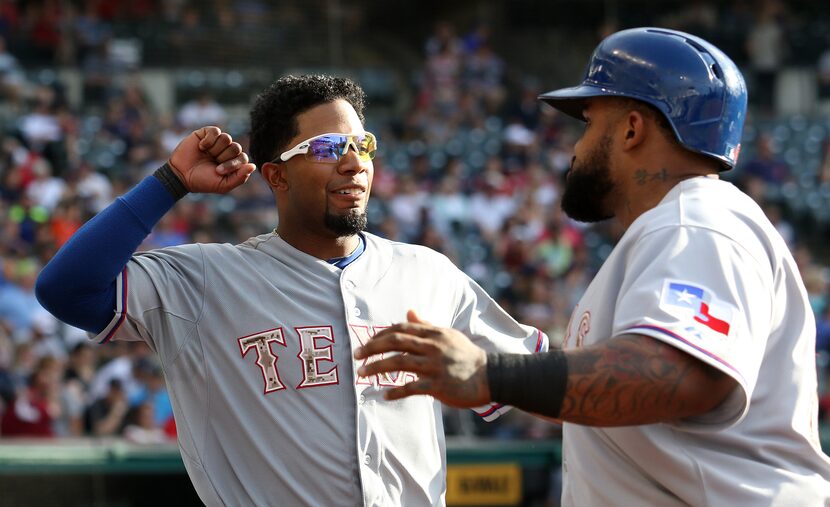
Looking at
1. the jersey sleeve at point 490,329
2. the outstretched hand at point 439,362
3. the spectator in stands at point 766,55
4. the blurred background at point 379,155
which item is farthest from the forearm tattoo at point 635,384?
the spectator in stands at point 766,55

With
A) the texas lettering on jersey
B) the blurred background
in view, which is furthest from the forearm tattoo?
the blurred background

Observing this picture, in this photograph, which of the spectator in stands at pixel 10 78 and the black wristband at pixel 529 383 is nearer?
the black wristband at pixel 529 383

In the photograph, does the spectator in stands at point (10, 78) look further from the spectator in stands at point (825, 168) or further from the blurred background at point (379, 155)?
the spectator in stands at point (825, 168)

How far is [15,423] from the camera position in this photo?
7.96m

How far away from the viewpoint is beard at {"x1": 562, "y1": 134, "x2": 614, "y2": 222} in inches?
111

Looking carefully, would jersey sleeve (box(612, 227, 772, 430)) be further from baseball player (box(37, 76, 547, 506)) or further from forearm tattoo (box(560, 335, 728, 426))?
baseball player (box(37, 76, 547, 506))

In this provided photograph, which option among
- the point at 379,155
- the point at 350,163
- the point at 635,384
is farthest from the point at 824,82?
the point at 635,384

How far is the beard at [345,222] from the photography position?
341cm

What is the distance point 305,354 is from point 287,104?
806mm

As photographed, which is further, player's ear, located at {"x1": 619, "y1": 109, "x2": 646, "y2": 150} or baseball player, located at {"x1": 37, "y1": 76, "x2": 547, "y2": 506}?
baseball player, located at {"x1": 37, "y1": 76, "x2": 547, "y2": 506}

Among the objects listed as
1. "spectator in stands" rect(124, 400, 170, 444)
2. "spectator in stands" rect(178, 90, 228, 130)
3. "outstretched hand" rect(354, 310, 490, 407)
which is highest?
"outstretched hand" rect(354, 310, 490, 407)

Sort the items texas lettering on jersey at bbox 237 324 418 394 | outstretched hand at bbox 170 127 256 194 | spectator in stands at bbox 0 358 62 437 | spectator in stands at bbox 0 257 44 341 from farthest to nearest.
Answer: spectator in stands at bbox 0 257 44 341, spectator in stands at bbox 0 358 62 437, outstretched hand at bbox 170 127 256 194, texas lettering on jersey at bbox 237 324 418 394

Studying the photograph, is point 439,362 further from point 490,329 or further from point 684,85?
point 490,329

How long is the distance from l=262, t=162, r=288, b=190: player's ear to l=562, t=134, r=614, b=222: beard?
3.33 feet
